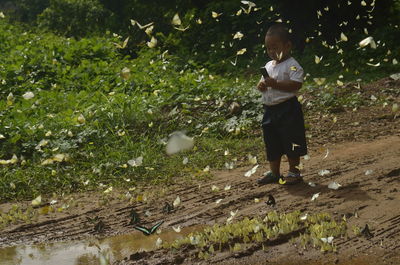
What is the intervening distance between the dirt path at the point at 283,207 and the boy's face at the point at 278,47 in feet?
3.45

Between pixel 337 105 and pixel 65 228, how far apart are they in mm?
4721

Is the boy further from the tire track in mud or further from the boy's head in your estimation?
the tire track in mud

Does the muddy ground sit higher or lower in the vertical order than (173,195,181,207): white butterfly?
lower

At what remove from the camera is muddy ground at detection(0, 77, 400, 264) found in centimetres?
373

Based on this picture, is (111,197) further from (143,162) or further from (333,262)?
(333,262)

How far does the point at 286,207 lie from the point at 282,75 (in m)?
1.14

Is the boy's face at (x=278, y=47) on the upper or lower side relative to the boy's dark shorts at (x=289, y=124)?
upper

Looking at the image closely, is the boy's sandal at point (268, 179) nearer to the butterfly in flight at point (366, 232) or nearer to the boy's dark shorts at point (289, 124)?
the boy's dark shorts at point (289, 124)

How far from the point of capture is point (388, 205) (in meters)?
4.32

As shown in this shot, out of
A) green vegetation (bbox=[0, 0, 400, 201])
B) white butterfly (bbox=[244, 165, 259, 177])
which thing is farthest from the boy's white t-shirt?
green vegetation (bbox=[0, 0, 400, 201])

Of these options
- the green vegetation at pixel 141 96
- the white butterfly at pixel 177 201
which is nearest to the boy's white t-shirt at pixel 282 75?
the white butterfly at pixel 177 201

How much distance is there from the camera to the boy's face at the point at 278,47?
5191 millimetres

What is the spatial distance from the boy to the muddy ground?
0.29 metres

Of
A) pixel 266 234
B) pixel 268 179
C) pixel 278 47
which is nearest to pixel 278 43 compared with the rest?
pixel 278 47
